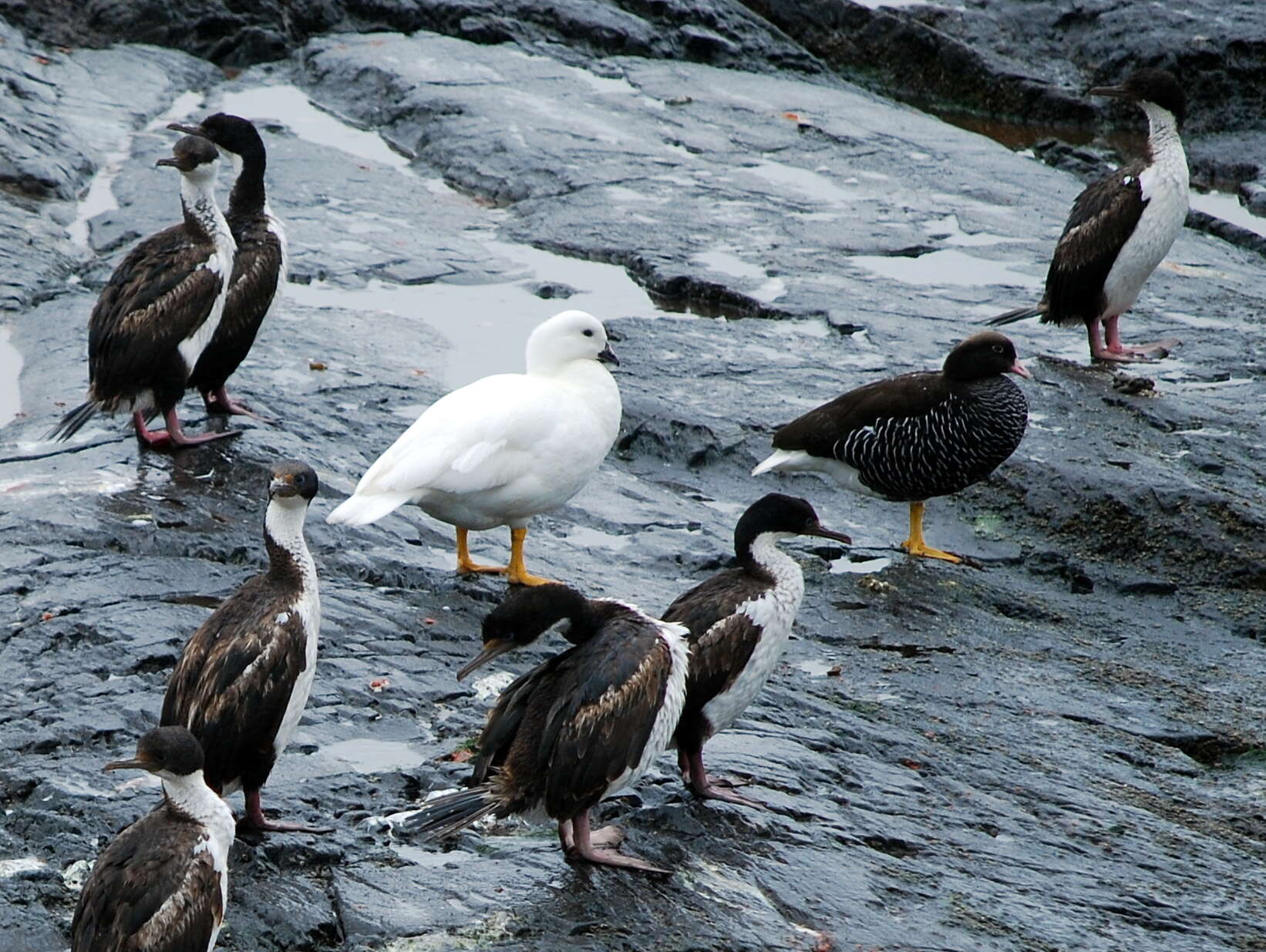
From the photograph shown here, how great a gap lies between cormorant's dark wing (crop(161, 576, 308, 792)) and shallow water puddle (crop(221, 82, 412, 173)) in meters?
9.41

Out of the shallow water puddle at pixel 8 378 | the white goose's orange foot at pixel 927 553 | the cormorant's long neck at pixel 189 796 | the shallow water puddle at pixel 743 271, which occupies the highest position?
the shallow water puddle at pixel 743 271

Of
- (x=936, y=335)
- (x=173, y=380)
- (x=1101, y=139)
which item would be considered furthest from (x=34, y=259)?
(x=1101, y=139)

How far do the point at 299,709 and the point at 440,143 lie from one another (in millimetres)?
9967

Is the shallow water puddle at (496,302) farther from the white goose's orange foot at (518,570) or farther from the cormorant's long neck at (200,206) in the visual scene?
the white goose's orange foot at (518,570)

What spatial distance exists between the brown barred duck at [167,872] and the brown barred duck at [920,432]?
14.7 feet

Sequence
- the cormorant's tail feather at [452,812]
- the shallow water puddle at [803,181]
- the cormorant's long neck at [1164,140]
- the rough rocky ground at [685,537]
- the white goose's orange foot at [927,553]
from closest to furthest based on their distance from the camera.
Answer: the cormorant's tail feather at [452,812], the rough rocky ground at [685,537], the white goose's orange foot at [927,553], the cormorant's long neck at [1164,140], the shallow water puddle at [803,181]

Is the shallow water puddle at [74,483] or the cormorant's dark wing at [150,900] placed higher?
the cormorant's dark wing at [150,900]

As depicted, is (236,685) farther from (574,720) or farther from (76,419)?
(76,419)

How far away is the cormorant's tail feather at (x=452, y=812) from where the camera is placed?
5242mm

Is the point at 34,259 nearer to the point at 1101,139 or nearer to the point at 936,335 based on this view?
the point at 936,335

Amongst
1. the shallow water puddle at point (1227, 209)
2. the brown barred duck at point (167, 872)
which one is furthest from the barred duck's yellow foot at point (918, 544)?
the shallow water puddle at point (1227, 209)

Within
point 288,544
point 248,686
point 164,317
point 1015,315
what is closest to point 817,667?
point 288,544

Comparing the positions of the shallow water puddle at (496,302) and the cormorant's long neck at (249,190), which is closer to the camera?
the cormorant's long neck at (249,190)

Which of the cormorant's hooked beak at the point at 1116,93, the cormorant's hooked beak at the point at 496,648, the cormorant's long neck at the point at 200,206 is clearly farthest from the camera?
the cormorant's hooked beak at the point at 1116,93
